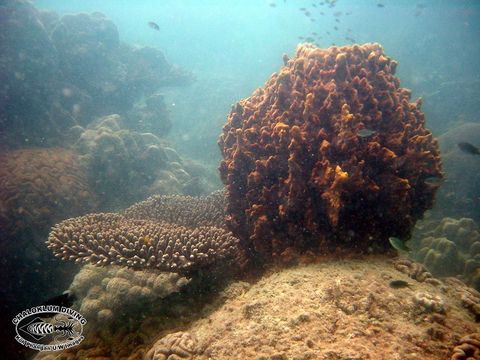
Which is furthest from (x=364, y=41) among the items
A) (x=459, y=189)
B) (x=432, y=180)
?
(x=432, y=180)

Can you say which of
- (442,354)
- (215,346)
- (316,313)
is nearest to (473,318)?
(442,354)

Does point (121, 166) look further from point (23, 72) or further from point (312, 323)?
point (312, 323)

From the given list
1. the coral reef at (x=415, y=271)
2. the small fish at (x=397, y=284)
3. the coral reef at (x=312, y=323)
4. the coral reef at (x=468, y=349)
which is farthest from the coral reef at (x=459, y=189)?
the coral reef at (x=468, y=349)

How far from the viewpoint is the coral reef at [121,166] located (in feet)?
34.8

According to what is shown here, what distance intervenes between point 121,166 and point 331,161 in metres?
8.80

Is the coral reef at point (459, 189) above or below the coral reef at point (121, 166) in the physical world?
above

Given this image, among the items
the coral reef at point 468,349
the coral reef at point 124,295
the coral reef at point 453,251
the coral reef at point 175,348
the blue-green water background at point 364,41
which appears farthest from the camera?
the blue-green water background at point 364,41

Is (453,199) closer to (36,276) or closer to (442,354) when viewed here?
(442,354)

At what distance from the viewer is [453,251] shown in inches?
285

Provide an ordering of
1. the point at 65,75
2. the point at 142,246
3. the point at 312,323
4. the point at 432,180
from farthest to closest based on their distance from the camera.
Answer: the point at 65,75
the point at 432,180
the point at 142,246
the point at 312,323

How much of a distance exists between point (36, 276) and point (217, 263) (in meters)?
5.93

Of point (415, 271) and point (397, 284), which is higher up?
point (397, 284)

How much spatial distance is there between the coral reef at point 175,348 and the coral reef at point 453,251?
20.7 ft

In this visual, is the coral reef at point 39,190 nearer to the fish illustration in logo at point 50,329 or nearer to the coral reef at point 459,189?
the fish illustration in logo at point 50,329
